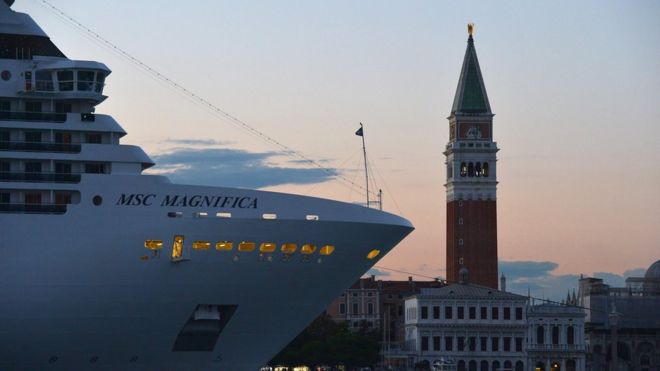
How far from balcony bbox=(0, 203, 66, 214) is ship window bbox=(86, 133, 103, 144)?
9.40ft

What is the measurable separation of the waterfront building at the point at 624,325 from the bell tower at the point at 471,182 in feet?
54.0

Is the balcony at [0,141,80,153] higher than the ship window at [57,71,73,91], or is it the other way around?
the ship window at [57,71,73,91]

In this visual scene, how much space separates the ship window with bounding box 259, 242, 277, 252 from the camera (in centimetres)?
5797

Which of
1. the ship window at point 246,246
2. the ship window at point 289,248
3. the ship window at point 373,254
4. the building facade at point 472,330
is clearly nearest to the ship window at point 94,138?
the ship window at point 246,246

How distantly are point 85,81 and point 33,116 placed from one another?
2.13 m

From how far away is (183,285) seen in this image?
57.1m

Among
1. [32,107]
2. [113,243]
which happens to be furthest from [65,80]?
[113,243]

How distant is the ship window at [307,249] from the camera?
59019 mm

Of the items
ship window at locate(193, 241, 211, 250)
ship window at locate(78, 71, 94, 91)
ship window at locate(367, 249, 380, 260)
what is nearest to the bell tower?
ship window at locate(367, 249, 380, 260)

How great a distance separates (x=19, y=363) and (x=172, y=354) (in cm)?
538

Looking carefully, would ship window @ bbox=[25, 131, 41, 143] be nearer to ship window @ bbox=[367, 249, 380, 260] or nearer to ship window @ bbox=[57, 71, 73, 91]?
ship window @ bbox=[57, 71, 73, 91]

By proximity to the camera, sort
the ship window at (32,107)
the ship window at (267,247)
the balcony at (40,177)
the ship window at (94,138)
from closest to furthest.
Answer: the balcony at (40,177) → the ship window at (32,107) → the ship window at (94,138) → the ship window at (267,247)

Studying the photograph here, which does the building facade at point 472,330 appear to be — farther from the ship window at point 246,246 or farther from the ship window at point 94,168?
the ship window at point 94,168

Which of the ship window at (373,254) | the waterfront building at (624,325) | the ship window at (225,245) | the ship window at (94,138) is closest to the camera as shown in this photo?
the ship window at (225,245)
